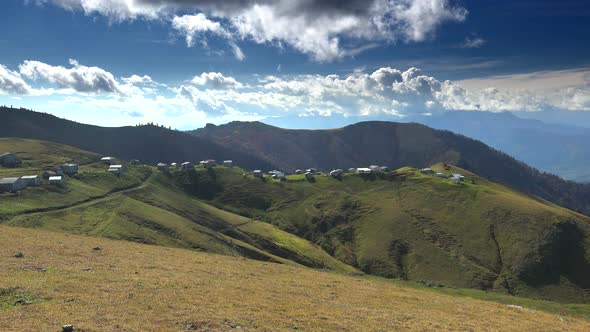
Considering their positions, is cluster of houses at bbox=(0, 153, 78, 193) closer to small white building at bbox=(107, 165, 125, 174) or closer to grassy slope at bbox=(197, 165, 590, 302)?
small white building at bbox=(107, 165, 125, 174)

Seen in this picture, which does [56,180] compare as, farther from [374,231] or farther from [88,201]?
[374,231]

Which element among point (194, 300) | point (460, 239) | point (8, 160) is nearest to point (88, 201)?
point (8, 160)

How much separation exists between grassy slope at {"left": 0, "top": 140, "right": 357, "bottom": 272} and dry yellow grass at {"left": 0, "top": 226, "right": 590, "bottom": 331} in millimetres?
39438

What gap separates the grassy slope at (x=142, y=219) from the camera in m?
98.6

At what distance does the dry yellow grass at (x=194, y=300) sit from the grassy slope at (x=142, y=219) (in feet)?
129

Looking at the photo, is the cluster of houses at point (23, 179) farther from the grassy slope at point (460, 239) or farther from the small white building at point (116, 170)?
the grassy slope at point (460, 239)

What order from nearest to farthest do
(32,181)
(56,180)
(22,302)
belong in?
(22,302) → (32,181) → (56,180)

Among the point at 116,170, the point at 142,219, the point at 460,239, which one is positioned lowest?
the point at 460,239

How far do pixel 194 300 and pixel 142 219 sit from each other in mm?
84737

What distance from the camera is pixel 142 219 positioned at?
112m

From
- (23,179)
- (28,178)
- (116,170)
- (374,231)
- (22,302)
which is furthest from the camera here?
(116,170)

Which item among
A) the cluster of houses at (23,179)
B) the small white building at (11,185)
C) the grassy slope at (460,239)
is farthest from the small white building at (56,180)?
the grassy slope at (460,239)

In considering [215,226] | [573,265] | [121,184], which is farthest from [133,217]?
[573,265]

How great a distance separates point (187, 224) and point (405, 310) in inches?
3613
